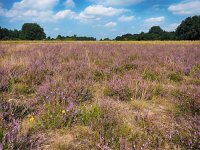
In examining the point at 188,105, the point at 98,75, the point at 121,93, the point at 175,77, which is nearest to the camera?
the point at 188,105

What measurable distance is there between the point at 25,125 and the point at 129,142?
137 cm

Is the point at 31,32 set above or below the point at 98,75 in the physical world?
above

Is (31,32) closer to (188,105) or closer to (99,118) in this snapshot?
(188,105)

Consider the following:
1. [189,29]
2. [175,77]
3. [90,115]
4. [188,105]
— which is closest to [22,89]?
[90,115]

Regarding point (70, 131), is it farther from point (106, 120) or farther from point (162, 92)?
point (162, 92)

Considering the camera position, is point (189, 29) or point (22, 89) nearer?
point (22, 89)

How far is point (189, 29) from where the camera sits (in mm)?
75312

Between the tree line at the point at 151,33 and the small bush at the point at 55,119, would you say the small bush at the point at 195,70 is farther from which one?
the tree line at the point at 151,33

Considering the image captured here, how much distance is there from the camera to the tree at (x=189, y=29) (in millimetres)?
74125

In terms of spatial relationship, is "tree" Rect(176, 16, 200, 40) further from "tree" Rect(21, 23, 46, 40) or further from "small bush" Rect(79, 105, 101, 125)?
"small bush" Rect(79, 105, 101, 125)

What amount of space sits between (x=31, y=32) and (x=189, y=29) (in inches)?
2850

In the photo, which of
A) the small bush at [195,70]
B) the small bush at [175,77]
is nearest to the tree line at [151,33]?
the small bush at [195,70]

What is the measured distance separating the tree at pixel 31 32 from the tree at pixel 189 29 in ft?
219

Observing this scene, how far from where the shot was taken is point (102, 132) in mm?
2570
